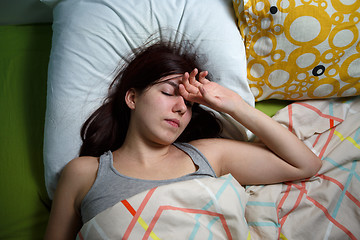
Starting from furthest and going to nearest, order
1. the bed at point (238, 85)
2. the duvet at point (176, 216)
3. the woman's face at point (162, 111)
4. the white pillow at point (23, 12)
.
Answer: the white pillow at point (23, 12)
the bed at point (238, 85)
the woman's face at point (162, 111)
the duvet at point (176, 216)

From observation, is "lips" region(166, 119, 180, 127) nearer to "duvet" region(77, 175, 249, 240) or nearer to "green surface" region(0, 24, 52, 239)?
"duvet" region(77, 175, 249, 240)

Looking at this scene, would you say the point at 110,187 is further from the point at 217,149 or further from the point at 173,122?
the point at 217,149

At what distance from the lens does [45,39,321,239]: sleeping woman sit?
107cm

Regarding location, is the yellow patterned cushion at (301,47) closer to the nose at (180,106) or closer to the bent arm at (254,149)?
the bent arm at (254,149)

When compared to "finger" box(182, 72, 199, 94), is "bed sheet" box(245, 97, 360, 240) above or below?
below

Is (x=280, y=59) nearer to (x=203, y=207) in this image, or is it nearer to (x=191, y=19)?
(x=191, y=19)

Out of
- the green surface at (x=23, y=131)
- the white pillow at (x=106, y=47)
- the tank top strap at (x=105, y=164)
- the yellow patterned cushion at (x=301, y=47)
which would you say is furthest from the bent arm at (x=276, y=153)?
the green surface at (x=23, y=131)

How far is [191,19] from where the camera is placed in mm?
1286

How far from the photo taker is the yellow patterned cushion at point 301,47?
1.18 meters

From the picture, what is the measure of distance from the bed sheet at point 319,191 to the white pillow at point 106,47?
24 centimetres

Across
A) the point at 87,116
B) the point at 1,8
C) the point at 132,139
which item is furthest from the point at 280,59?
the point at 1,8

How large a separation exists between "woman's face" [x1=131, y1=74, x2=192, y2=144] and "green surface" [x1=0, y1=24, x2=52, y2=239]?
49 cm

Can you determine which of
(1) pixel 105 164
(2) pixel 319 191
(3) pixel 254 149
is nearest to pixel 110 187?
(1) pixel 105 164

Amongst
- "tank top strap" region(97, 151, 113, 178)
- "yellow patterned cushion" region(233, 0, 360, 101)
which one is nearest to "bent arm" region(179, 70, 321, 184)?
"yellow patterned cushion" region(233, 0, 360, 101)
